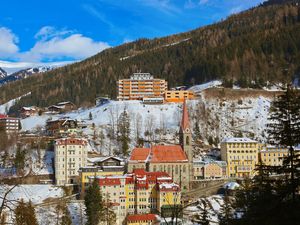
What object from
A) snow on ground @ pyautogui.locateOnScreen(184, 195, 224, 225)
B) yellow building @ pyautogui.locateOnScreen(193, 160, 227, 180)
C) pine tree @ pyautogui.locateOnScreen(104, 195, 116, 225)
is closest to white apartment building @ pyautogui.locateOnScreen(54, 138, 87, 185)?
pine tree @ pyautogui.locateOnScreen(104, 195, 116, 225)

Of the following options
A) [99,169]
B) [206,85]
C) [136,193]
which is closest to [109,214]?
[136,193]

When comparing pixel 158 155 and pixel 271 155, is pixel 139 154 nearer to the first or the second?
pixel 158 155

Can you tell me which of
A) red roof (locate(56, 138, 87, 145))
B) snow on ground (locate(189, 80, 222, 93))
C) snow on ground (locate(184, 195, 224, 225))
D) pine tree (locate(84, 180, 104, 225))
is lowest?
snow on ground (locate(184, 195, 224, 225))

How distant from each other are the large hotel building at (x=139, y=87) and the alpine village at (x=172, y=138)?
313 millimetres

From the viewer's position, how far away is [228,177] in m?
76.4

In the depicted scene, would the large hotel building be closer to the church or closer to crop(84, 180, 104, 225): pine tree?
the church

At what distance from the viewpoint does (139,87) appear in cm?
12650

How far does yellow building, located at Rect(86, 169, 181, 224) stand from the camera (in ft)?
206

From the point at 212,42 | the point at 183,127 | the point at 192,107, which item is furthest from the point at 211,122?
the point at 212,42

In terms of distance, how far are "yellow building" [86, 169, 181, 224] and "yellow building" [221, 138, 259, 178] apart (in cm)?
1886

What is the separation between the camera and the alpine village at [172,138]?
20.6 metres

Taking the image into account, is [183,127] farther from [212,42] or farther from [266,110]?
[212,42]

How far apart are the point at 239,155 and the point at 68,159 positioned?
3135 cm

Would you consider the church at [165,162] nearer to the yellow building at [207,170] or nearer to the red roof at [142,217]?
the yellow building at [207,170]
